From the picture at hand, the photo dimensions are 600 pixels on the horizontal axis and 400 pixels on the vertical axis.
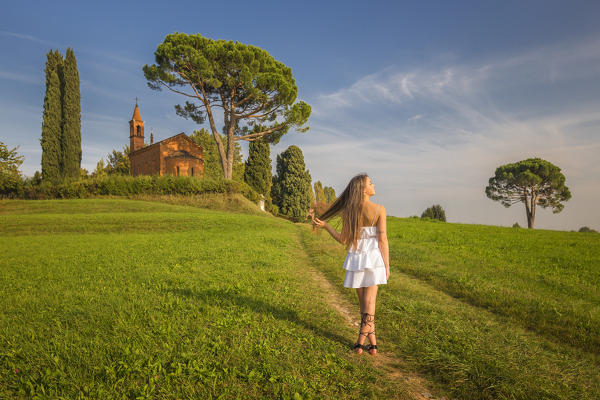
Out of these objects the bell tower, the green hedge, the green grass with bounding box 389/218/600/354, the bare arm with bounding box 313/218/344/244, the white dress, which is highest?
the bell tower

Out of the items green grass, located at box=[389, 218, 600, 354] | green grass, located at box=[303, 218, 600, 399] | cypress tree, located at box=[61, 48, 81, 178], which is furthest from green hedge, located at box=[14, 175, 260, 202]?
green grass, located at box=[303, 218, 600, 399]

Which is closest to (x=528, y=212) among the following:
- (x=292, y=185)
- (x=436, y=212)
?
(x=436, y=212)

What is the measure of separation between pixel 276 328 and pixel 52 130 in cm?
4051

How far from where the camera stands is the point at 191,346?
368 centimetres

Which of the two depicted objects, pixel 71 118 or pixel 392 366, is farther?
pixel 71 118

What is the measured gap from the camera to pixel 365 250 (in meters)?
4.02

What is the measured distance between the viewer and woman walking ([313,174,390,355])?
13.0 feet

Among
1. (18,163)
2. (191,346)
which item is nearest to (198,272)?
(191,346)

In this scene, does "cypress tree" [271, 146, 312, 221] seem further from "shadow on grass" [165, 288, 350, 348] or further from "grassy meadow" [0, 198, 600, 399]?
"shadow on grass" [165, 288, 350, 348]

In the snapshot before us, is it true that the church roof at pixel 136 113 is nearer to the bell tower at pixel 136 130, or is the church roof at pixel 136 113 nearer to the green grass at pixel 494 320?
the bell tower at pixel 136 130

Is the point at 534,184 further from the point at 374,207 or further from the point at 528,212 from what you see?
the point at 374,207

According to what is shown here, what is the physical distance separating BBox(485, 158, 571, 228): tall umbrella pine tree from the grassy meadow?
42041 mm

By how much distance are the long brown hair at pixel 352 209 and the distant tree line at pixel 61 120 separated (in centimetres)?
3939

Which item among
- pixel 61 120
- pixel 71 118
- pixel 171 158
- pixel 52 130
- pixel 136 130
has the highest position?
pixel 136 130
